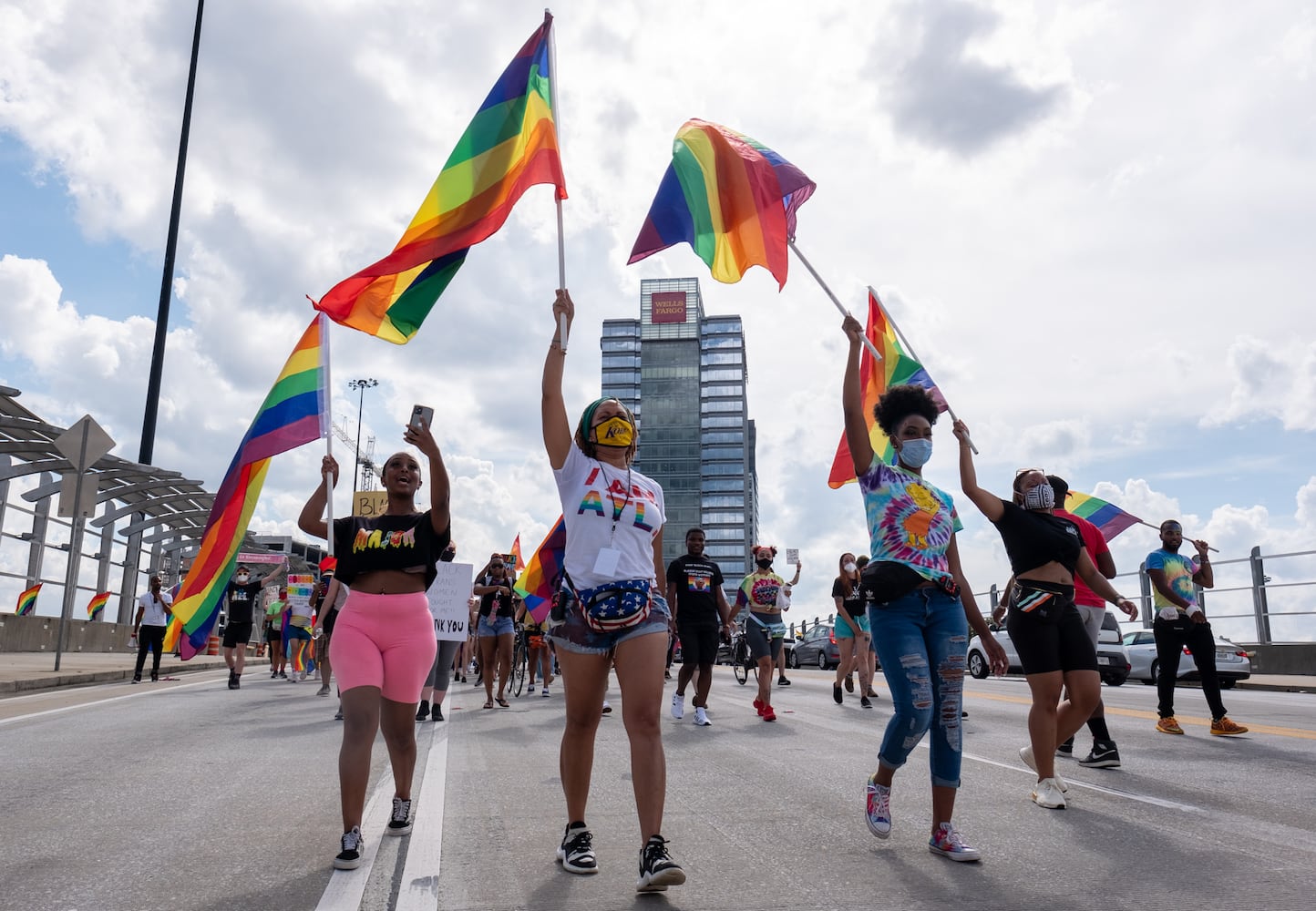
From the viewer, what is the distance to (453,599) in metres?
12.3

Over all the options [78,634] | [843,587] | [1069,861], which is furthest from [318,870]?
[78,634]

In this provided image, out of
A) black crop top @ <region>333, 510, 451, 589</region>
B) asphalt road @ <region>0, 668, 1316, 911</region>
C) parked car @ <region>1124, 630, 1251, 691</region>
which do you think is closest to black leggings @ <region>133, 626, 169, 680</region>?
asphalt road @ <region>0, 668, 1316, 911</region>

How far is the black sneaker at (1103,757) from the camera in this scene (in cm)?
738

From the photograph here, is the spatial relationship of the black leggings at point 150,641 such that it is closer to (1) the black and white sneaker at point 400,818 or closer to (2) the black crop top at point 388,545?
(1) the black and white sneaker at point 400,818

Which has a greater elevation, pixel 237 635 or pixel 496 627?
pixel 496 627

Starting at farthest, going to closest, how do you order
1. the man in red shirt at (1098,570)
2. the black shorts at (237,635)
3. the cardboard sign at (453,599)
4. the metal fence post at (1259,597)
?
1. the metal fence post at (1259,597)
2. the black shorts at (237,635)
3. the cardboard sign at (453,599)
4. the man in red shirt at (1098,570)

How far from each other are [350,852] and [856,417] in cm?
289

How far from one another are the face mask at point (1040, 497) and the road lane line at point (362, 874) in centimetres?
401

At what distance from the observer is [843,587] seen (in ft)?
46.8

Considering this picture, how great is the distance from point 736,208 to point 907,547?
365 centimetres

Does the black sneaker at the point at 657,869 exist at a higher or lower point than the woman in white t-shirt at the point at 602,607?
lower

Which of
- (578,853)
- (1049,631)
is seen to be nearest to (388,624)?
(578,853)

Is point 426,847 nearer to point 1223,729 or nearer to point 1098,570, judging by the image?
point 1098,570

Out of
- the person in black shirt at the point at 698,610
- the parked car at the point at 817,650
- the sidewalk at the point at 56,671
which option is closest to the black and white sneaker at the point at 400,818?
the person in black shirt at the point at 698,610
